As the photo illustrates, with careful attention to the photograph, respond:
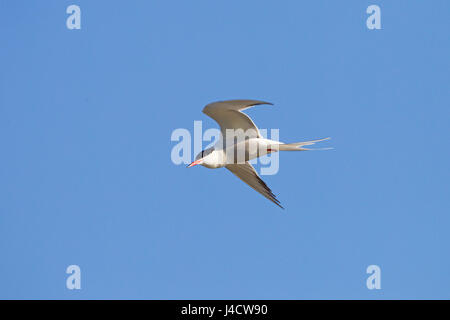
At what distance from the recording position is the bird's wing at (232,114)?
9672 mm

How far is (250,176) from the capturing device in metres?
11.6

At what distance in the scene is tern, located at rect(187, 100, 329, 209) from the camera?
993 centimetres

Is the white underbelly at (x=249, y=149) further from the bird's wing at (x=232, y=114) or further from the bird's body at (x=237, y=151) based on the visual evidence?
the bird's wing at (x=232, y=114)

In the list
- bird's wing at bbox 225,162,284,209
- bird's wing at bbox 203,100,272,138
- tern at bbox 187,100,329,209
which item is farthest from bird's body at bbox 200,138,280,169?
bird's wing at bbox 225,162,284,209

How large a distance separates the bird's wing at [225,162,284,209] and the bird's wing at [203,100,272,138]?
115 centimetres

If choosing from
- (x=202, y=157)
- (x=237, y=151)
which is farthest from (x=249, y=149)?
(x=202, y=157)

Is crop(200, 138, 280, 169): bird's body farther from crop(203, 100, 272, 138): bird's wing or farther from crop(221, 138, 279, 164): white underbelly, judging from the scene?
crop(203, 100, 272, 138): bird's wing

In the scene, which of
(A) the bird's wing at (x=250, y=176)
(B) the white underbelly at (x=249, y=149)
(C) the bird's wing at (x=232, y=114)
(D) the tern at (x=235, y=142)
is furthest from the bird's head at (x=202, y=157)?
(A) the bird's wing at (x=250, y=176)

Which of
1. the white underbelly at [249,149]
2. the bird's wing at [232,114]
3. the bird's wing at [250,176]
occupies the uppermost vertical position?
the bird's wing at [232,114]

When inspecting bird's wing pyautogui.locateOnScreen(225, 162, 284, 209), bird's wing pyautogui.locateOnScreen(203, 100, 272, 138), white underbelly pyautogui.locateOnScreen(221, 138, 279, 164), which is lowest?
bird's wing pyautogui.locateOnScreen(225, 162, 284, 209)

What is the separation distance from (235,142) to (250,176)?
118 cm
